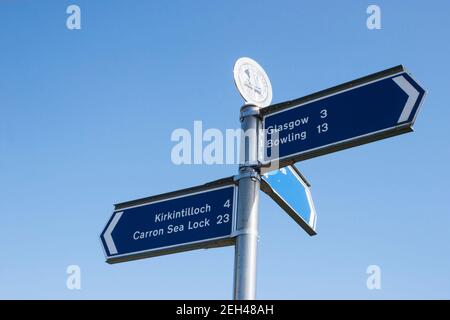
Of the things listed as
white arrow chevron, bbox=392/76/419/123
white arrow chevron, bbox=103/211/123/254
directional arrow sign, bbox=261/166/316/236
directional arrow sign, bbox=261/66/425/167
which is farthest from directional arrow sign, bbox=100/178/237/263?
white arrow chevron, bbox=392/76/419/123

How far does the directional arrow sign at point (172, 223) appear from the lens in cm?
396

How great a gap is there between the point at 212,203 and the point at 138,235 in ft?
1.82

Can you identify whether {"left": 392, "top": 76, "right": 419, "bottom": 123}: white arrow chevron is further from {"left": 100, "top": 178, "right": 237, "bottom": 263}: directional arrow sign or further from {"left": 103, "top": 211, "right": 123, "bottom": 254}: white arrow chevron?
{"left": 103, "top": 211, "right": 123, "bottom": 254}: white arrow chevron

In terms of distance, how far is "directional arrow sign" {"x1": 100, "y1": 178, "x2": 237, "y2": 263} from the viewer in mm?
3959

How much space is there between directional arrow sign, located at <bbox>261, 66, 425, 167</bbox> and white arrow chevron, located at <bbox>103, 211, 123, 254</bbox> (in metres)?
1.12

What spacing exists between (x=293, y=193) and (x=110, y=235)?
1.21m

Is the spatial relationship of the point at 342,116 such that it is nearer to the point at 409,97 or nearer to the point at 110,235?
the point at 409,97

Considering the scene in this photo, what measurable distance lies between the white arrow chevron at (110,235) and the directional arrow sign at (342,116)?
3.67 ft

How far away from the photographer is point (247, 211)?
382 centimetres

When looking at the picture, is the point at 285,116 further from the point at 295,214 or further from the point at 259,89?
the point at 295,214

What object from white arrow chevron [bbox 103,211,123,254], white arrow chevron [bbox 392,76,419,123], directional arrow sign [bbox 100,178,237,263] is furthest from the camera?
white arrow chevron [bbox 103,211,123,254]

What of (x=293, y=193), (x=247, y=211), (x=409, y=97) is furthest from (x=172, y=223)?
(x=409, y=97)
